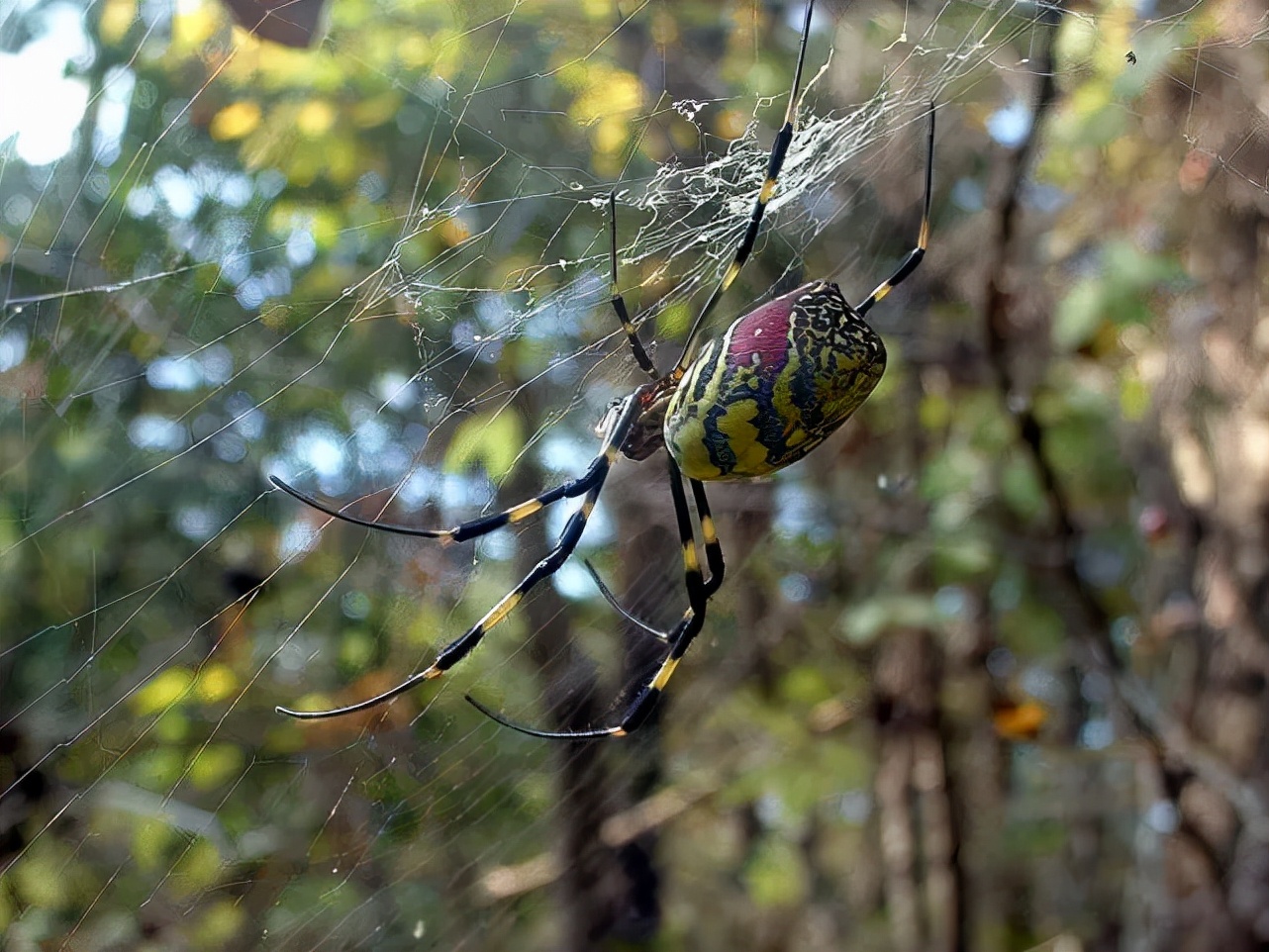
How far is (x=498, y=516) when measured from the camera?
4.50ft

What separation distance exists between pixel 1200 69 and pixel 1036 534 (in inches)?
70.2

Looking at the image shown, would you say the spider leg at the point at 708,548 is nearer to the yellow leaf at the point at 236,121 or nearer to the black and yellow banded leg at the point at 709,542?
the black and yellow banded leg at the point at 709,542

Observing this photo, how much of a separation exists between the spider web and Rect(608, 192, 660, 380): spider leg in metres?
0.03

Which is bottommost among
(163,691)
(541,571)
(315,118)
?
(541,571)

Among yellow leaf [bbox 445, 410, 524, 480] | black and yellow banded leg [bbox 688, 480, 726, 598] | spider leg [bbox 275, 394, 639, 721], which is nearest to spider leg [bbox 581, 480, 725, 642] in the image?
black and yellow banded leg [bbox 688, 480, 726, 598]

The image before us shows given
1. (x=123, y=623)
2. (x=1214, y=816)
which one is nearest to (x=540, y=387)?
(x=123, y=623)

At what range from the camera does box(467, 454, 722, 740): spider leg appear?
1446mm

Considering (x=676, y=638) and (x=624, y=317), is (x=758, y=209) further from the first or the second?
(x=676, y=638)

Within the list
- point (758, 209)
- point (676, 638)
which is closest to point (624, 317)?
point (758, 209)

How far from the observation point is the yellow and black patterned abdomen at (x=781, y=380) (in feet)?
3.53

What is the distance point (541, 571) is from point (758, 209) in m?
0.56

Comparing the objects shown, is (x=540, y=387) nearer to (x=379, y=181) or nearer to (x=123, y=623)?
(x=379, y=181)

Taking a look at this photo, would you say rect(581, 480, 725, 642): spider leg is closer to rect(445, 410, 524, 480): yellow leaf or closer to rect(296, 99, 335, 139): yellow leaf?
rect(445, 410, 524, 480): yellow leaf

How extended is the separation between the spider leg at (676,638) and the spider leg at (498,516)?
122 millimetres
